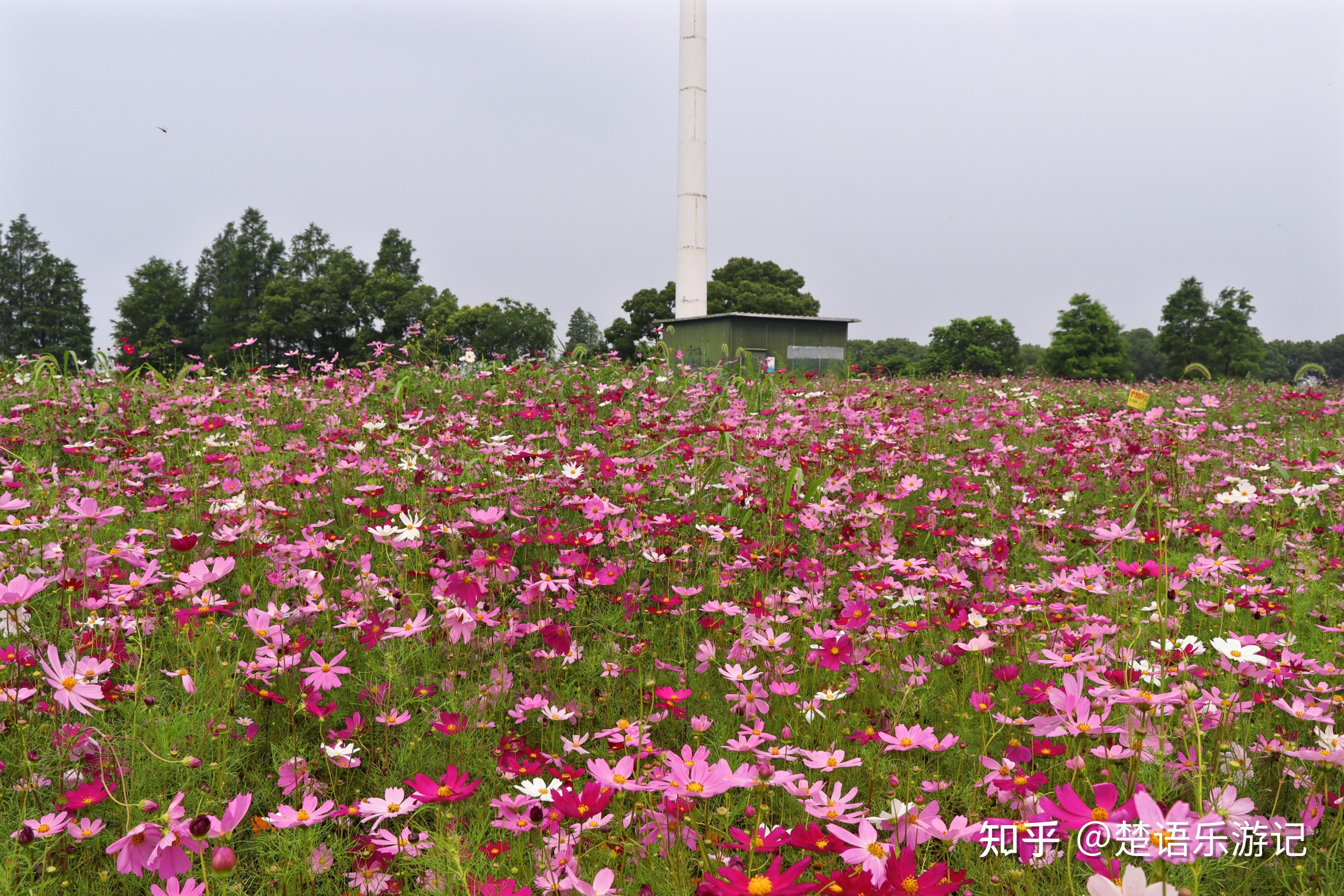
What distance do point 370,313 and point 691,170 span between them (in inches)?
1056

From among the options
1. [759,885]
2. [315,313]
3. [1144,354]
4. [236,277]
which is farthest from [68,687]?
[1144,354]

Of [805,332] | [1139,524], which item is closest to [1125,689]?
[1139,524]

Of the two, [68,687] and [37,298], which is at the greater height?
[37,298]

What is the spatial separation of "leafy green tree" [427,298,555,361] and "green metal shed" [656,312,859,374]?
20374mm

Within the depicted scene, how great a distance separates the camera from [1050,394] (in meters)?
7.43

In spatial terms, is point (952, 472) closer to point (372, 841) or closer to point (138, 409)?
point (372, 841)

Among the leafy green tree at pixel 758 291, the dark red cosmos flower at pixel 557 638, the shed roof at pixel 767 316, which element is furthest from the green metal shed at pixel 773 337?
the leafy green tree at pixel 758 291

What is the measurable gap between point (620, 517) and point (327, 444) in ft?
6.36

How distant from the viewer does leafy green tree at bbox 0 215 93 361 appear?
40.5 meters

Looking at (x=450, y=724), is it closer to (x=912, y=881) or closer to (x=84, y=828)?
(x=84, y=828)

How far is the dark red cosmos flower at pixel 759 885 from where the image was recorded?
0.79m

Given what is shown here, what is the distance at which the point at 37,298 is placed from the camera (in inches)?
1645

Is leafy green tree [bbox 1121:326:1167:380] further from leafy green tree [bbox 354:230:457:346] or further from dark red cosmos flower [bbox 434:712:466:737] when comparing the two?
dark red cosmos flower [bbox 434:712:466:737]

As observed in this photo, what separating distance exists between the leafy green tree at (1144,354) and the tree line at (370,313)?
12.0m
